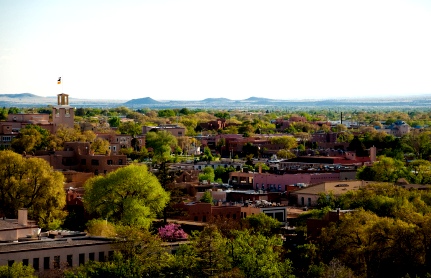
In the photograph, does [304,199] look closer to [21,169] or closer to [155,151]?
[21,169]

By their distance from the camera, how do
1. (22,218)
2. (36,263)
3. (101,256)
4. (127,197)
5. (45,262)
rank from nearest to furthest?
1. (36,263)
2. (45,262)
3. (101,256)
4. (22,218)
5. (127,197)

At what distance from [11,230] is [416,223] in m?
17.6

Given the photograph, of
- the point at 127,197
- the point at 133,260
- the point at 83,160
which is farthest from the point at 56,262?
the point at 83,160

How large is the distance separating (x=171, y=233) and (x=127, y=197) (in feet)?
20.2

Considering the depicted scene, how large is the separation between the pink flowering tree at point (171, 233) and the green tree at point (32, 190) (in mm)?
6690

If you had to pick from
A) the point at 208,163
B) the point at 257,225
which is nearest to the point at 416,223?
the point at 257,225

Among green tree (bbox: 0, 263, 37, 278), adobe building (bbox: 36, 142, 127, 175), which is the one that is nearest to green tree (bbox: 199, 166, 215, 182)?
adobe building (bbox: 36, 142, 127, 175)

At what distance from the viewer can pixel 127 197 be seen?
5850cm

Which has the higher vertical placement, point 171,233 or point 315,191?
point 171,233

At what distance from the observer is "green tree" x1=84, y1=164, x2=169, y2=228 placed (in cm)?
5712

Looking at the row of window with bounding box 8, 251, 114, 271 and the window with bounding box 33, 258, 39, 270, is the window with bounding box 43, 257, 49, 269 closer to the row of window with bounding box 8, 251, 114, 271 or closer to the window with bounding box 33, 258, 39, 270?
the row of window with bounding box 8, 251, 114, 271

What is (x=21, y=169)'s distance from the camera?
64.4 m

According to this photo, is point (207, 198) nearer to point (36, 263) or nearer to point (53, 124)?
point (36, 263)

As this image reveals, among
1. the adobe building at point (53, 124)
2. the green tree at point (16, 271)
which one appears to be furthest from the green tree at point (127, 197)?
the adobe building at point (53, 124)
